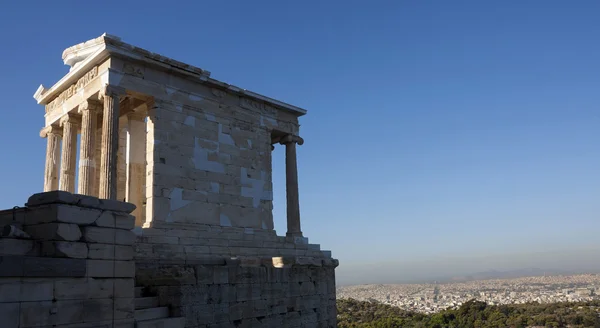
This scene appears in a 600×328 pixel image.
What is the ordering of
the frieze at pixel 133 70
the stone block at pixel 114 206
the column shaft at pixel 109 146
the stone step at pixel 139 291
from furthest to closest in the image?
the frieze at pixel 133 70 → the column shaft at pixel 109 146 → the stone step at pixel 139 291 → the stone block at pixel 114 206

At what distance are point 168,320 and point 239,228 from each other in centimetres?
849

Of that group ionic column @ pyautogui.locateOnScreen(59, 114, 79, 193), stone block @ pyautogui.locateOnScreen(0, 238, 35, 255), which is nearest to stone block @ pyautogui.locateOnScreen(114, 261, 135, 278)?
stone block @ pyautogui.locateOnScreen(0, 238, 35, 255)

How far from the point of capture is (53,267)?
8.27 metres

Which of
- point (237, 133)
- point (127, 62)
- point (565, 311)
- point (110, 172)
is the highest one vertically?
point (127, 62)

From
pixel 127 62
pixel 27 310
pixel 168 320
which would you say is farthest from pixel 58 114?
pixel 27 310

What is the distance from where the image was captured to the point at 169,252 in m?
15.2

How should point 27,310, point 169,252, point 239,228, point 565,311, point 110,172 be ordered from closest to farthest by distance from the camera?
1. point 27,310
2. point 169,252
3. point 110,172
4. point 239,228
5. point 565,311

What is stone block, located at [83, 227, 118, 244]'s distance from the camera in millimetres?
8828

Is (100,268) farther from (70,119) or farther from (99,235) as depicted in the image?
(70,119)

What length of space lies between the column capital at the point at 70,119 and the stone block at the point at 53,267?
473 inches

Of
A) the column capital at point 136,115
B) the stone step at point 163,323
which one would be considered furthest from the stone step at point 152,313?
the column capital at point 136,115

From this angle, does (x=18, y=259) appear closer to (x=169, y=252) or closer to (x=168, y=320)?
(x=168, y=320)

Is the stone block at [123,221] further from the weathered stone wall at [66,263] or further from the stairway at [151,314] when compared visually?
the stairway at [151,314]

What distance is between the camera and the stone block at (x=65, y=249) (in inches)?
329
